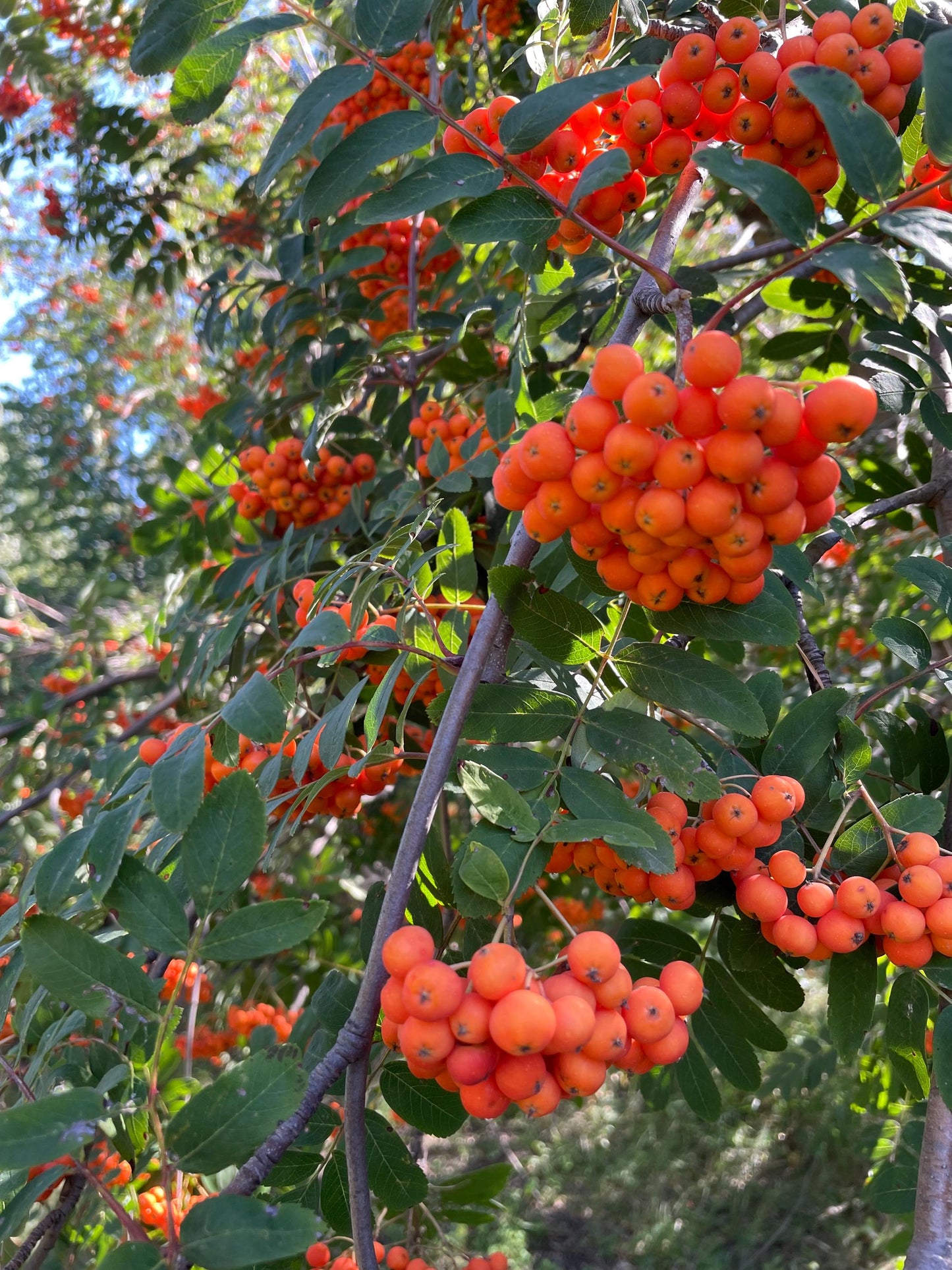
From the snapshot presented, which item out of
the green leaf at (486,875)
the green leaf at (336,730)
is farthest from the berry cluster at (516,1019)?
the green leaf at (336,730)

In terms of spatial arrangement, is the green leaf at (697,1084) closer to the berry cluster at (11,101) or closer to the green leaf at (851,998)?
the green leaf at (851,998)

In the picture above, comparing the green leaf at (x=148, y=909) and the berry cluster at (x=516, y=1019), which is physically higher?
the green leaf at (x=148, y=909)

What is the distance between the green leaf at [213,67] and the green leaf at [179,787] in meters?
0.94

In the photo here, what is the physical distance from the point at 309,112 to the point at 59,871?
1.16m

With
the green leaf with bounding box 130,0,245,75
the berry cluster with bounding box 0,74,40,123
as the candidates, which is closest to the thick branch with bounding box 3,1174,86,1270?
the green leaf with bounding box 130,0,245,75

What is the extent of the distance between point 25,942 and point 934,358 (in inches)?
76.8

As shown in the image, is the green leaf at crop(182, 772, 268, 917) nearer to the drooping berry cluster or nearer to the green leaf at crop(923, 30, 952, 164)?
the green leaf at crop(923, 30, 952, 164)

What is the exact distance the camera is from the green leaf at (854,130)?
96cm

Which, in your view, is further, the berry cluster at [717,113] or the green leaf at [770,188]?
the berry cluster at [717,113]

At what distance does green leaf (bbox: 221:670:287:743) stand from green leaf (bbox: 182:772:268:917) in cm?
12

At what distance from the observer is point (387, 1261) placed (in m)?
1.84

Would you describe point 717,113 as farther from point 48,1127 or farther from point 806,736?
point 48,1127

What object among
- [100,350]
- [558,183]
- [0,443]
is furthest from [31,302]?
[558,183]

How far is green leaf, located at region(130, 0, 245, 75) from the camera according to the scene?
126 centimetres
